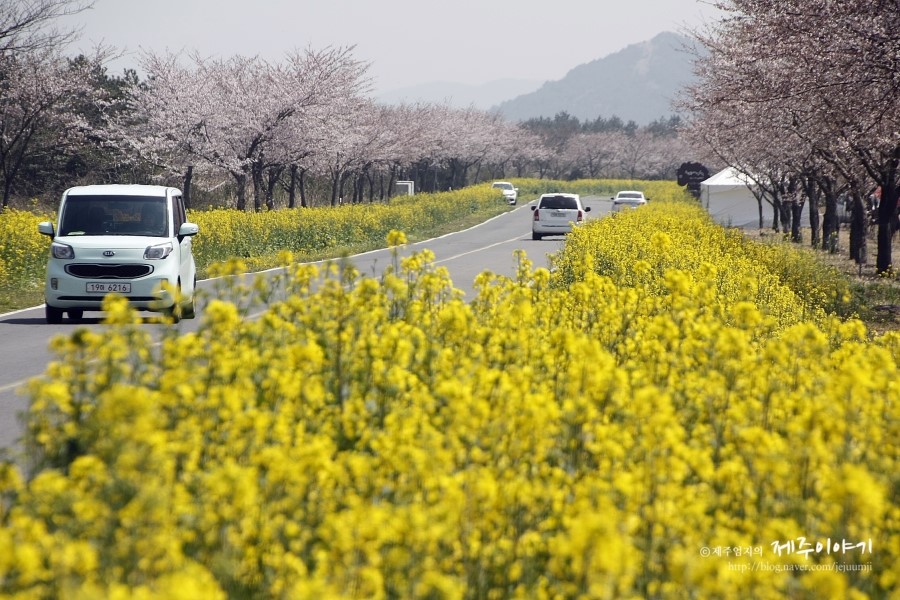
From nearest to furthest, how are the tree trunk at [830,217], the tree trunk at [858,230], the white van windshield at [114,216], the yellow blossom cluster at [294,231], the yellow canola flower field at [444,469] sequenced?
the yellow canola flower field at [444,469], the white van windshield at [114,216], the tree trunk at [858,230], the yellow blossom cluster at [294,231], the tree trunk at [830,217]

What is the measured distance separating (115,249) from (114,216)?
3.14 ft

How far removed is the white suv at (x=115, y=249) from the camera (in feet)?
48.1

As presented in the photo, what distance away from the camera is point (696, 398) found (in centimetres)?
591

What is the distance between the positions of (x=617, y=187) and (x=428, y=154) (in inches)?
1225

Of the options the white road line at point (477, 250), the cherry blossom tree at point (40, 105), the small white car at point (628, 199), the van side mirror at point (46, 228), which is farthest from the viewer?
the small white car at point (628, 199)

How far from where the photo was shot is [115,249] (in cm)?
1473

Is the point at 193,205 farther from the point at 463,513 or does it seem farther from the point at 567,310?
the point at 463,513

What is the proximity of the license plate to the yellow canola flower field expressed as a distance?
8.09 m

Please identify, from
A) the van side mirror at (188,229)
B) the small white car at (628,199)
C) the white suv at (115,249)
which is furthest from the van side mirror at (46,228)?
the small white car at (628,199)

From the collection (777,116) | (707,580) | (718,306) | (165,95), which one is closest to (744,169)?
Answer: (777,116)

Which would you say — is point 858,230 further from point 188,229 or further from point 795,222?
point 188,229

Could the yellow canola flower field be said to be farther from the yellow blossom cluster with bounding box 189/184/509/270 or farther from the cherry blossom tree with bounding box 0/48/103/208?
the cherry blossom tree with bounding box 0/48/103/208

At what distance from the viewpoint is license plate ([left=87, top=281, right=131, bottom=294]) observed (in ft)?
47.8

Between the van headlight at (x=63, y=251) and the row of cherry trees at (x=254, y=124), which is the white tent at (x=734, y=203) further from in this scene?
the van headlight at (x=63, y=251)
